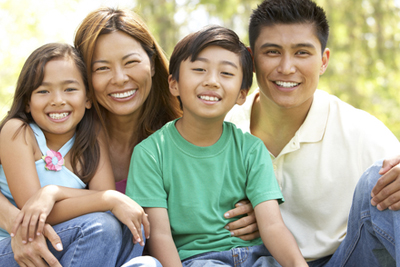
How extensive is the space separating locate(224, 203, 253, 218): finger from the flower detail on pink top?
1007 mm

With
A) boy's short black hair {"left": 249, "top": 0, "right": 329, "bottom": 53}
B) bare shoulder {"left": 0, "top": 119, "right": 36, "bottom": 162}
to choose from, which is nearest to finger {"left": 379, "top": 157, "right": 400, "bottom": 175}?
boy's short black hair {"left": 249, "top": 0, "right": 329, "bottom": 53}

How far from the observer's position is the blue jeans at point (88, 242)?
83.0 inches

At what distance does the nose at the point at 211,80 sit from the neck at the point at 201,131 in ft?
0.79

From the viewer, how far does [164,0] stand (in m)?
10.8

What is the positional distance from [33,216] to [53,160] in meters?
0.48

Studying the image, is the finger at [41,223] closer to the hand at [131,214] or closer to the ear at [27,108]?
the hand at [131,214]

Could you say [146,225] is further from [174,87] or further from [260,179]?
[174,87]

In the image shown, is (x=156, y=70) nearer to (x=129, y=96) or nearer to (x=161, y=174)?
(x=129, y=96)

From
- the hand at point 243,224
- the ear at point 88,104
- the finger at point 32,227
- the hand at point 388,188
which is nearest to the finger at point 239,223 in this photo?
the hand at point 243,224

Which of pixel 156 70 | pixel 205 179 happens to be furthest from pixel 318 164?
pixel 156 70

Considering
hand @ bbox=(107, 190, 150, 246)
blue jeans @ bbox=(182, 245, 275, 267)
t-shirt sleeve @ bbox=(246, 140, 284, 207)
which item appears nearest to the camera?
hand @ bbox=(107, 190, 150, 246)

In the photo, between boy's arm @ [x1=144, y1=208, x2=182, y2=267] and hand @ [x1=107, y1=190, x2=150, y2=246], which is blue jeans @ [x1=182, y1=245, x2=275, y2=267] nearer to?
boy's arm @ [x1=144, y1=208, x2=182, y2=267]

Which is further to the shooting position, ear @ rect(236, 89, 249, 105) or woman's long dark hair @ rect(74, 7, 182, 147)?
woman's long dark hair @ rect(74, 7, 182, 147)

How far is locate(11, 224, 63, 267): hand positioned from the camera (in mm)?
2061
